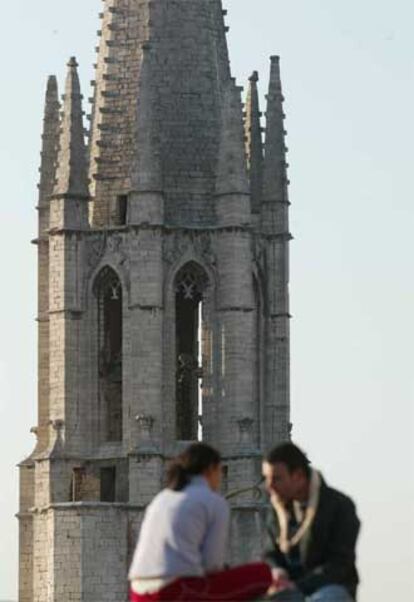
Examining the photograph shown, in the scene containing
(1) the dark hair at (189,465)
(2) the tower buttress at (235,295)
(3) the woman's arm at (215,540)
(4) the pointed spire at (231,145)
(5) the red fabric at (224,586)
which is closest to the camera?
(5) the red fabric at (224,586)

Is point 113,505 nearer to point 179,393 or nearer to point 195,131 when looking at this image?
point 179,393

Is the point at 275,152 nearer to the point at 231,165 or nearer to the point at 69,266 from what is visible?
the point at 231,165

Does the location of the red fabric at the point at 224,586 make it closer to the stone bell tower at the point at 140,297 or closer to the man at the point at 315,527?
the man at the point at 315,527

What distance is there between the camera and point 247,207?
8256 cm

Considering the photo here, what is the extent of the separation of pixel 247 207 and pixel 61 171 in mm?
4658

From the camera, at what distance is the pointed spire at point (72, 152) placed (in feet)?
268

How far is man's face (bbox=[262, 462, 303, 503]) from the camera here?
21359 millimetres

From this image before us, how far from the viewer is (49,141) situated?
86500mm

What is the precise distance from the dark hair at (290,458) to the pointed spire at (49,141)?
64.6 m

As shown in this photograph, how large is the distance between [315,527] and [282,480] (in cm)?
37

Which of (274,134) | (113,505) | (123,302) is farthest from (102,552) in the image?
(274,134)

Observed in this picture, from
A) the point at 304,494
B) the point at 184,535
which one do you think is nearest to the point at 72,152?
the point at 304,494

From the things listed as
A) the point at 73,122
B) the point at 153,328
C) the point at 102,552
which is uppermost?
the point at 73,122

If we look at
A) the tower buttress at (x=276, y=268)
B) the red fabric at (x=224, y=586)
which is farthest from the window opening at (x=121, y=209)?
the red fabric at (x=224, y=586)
